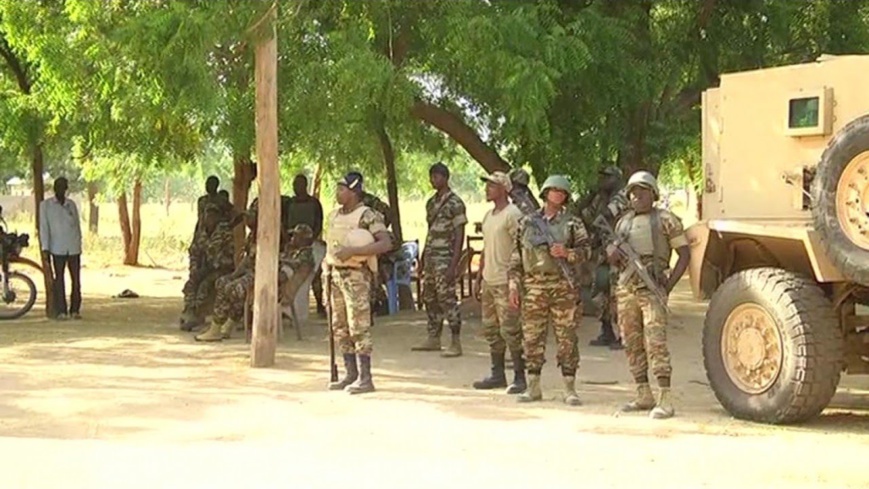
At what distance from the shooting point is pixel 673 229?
7.52 meters

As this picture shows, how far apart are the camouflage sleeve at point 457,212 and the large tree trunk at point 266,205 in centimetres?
156

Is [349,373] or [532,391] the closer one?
[532,391]

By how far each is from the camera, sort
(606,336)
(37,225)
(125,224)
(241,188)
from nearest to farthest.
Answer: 1. (606,336)
2. (37,225)
3. (241,188)
4. (125,224)

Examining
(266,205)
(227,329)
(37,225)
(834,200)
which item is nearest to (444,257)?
(266,205)

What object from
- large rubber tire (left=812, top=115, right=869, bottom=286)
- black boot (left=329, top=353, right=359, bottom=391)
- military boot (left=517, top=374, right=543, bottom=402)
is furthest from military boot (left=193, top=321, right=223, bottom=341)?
large rubber tire (left=812, top=115, right=869, bottom=286)

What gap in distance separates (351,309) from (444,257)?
2.16m

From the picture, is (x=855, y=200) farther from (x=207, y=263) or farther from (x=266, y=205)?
(x=207, y=263)

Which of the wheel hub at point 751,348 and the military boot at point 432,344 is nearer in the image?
the wheel hub at point 751,348

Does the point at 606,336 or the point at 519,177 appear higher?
the point at 519,177

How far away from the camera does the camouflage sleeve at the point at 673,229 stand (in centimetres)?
752

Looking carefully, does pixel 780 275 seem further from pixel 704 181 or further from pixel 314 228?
pixel 314 228

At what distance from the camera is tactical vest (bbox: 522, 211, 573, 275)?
7.85 metres

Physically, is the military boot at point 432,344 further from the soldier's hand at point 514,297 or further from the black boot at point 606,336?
the soldier's hand at point 514,297

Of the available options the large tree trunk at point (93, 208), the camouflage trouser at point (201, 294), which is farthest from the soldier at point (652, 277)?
the large tree trunk at point (93, 208)
